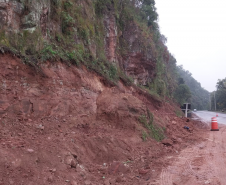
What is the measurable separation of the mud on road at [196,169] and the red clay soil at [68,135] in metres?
0.12

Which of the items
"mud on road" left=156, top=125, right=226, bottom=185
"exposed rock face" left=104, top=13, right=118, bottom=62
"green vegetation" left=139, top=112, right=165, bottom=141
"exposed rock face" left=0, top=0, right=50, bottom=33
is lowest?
"mud on road" left=156, top=125, right=226, bottom=185

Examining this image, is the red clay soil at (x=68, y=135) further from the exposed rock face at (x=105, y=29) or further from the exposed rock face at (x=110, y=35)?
the exposed rock face at (x=110, y=35)

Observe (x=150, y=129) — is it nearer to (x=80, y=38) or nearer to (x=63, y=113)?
(x=63, y=113)

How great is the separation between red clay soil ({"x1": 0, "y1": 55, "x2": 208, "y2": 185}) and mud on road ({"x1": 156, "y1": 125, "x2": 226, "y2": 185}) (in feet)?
0.39

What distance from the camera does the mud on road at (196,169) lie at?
3869 mm

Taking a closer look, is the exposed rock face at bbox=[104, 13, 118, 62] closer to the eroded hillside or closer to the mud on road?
the eroded hillside

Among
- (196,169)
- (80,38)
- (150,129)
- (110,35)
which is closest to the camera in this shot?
(196,169)

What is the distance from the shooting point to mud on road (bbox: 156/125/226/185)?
3.87 meters

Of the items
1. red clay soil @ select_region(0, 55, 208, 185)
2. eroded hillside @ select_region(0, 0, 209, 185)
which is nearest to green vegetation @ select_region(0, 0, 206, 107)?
eroded hillside @ select_region(0, 0, 209, 185)

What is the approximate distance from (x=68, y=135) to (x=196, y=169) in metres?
3.31

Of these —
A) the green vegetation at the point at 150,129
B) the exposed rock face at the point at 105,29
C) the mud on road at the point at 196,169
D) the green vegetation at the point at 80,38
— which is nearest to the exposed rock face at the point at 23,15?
the exposed rock face at the point at 105,29

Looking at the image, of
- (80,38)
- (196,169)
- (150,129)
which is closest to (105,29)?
(80,38)

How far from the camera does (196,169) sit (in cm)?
453

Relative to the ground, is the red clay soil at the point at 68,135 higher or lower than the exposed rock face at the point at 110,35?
lower
